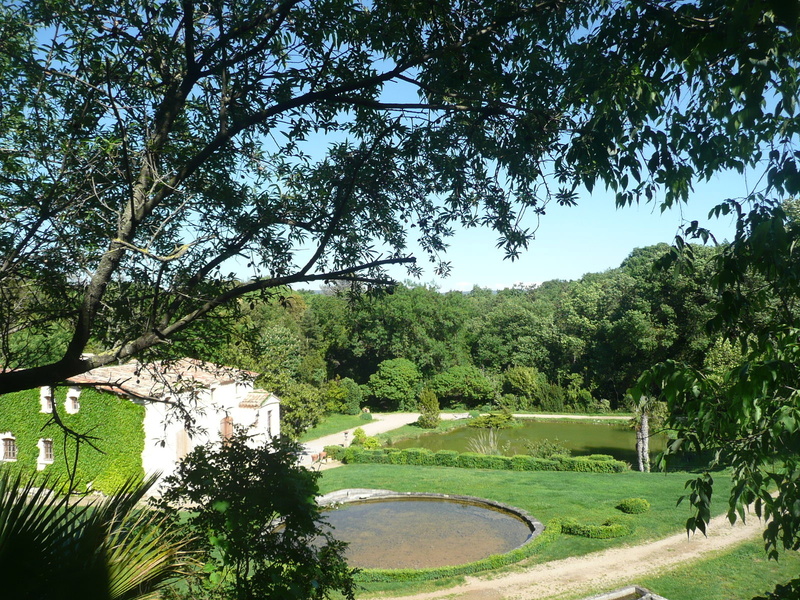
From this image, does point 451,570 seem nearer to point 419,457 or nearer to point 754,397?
point 754,397

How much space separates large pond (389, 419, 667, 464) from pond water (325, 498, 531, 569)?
8153 millimetres

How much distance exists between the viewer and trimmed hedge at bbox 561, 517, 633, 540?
477 inches

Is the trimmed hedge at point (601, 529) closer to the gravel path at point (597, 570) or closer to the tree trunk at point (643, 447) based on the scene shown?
the gravel path at point (597, 570)

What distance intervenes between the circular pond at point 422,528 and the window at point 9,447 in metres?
9.38

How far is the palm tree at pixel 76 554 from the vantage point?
292 centimetres

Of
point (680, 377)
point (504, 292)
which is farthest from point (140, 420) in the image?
point (504, 292)

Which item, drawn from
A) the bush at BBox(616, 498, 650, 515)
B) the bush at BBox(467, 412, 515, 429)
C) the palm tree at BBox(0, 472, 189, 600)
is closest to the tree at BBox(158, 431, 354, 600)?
the palm tree at BBox(0, 472, 189, 600)

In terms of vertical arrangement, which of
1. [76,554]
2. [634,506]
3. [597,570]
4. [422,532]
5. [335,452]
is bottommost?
[422,532]

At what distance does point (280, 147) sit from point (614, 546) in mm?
10289

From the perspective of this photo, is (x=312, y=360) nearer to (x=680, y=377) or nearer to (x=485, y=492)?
(x=485, y=492)

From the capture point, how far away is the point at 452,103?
14.8ft

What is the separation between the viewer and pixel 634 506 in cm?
1372

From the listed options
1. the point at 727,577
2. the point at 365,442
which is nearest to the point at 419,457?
the point at 365,442

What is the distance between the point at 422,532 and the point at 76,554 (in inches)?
437
